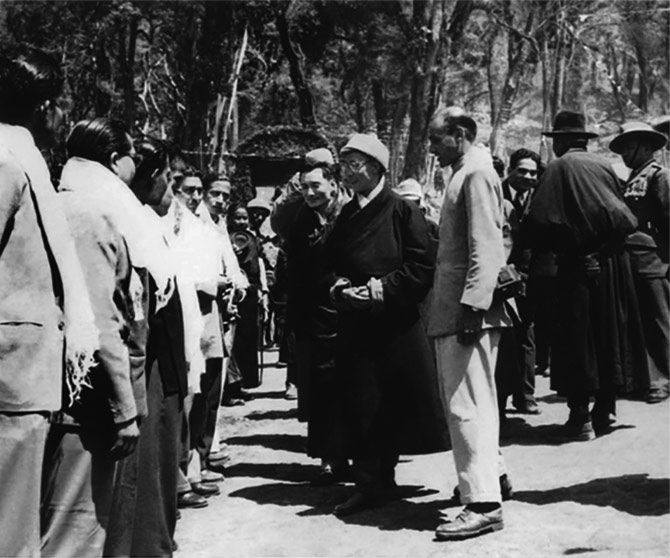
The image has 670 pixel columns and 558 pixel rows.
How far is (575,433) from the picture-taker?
7582 mm

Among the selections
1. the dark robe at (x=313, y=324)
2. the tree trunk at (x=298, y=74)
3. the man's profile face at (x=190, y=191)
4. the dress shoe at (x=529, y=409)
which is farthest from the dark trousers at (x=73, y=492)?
the tree trunk at (x=298, y=74)

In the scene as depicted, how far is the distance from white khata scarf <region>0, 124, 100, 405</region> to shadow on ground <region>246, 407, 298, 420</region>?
6055 mm

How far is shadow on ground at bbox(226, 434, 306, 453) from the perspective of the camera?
8117 millimetres

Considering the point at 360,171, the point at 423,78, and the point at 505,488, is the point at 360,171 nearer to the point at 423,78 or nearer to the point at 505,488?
the point at 505,488

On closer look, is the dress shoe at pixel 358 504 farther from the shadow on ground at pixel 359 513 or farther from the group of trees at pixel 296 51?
the group of trees at pixel 296 51

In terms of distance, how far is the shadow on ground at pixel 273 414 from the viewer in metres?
9.48

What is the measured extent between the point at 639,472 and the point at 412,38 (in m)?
15.9

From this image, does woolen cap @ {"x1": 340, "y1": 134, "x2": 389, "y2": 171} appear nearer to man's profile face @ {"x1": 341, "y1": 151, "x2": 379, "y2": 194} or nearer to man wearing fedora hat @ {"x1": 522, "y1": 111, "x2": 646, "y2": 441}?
man's profile face @ {"x1": 341, "y1": 151, "x2": 379, "y2": 194}

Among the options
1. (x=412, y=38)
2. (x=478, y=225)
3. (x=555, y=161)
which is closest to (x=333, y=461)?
(x=478, y=225)

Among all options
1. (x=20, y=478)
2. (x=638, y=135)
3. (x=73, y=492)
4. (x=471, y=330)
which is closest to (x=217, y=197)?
(x=471, y=330)

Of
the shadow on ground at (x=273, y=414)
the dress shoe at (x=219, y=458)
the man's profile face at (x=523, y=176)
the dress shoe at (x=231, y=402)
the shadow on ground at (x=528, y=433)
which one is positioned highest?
the man's profile face at (x=523, y=176)

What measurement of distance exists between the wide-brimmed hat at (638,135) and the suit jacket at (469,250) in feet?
7.39

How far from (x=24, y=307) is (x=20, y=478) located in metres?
0.51

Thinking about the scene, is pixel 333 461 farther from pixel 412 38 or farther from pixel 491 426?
pixel 412 38
